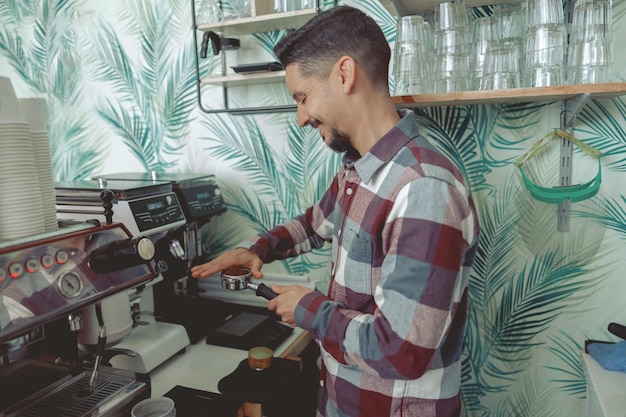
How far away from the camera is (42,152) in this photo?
906 millimetres

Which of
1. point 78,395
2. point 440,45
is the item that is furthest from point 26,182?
point 440,45

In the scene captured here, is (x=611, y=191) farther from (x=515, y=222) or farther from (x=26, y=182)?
(x=26, y=182)

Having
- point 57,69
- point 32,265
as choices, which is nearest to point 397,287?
point 32,265

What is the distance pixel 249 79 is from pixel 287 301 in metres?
0.96

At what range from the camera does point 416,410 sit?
3.49 ft

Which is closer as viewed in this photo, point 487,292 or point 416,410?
point 416,410

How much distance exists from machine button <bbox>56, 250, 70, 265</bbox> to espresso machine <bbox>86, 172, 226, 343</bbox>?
68cm

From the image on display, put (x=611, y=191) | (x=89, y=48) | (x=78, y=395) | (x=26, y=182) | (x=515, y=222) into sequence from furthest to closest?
(x=89, y=48) < (x=515, y=222) < (x=611, y=191) < (x=78, y=395) < (x=26, y=182)

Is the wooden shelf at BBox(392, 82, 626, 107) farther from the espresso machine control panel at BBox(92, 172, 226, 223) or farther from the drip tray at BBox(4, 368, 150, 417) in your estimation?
the drip tray at BBox(4, 368, 150, 417)

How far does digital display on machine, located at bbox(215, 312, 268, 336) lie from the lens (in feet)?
5.21

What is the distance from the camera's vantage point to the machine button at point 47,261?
80 cm

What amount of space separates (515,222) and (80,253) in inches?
53.5

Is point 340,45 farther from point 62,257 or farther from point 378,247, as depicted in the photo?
point 62,257

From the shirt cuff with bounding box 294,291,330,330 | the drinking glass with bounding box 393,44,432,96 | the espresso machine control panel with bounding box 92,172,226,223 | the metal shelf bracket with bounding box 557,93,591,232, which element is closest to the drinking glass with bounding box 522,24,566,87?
the metal shelf bracket with bounding box 557,93,591,232
